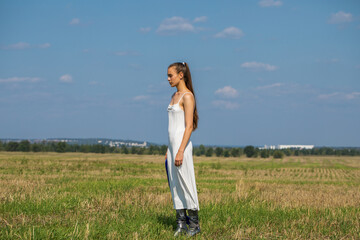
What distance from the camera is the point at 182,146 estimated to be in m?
5.28

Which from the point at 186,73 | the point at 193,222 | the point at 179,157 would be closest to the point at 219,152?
the point at 193,222

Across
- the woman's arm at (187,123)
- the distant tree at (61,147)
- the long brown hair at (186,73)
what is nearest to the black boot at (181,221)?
the woman's arm at (187,123)

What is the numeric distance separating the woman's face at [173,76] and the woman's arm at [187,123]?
0.94 ft

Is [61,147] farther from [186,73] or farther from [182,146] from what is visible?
[182,146]

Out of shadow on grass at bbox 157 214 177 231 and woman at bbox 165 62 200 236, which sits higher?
woman at bbox 165 62 200 236

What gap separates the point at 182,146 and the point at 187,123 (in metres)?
0.33

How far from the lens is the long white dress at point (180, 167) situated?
541cm

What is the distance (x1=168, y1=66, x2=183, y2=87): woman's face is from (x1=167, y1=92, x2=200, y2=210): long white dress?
34 cm

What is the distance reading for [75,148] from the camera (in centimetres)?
16125

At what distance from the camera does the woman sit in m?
5.39

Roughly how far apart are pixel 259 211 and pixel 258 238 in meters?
2.14

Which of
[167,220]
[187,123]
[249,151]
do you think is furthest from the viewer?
[249,151]

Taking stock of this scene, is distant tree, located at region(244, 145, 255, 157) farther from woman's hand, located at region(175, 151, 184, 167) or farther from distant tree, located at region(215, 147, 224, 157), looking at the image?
woman's hand, located at region(175, 151, 184, 167)

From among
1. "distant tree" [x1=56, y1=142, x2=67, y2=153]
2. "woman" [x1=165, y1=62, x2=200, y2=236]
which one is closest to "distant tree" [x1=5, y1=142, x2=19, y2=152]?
"distant tree" [x1=56, y1=142, x2=67, y2=153]
